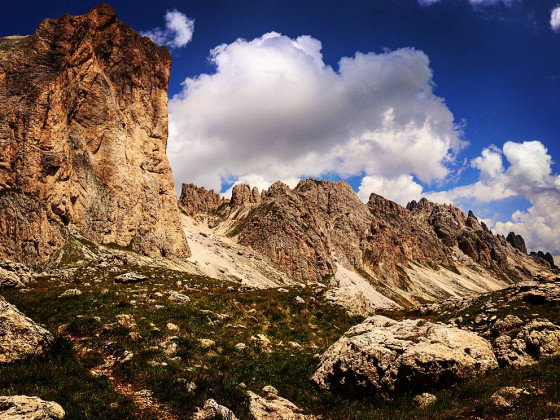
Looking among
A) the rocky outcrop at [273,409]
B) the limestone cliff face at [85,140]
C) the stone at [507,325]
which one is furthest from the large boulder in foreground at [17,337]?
the limestone cliff face at [85,140]

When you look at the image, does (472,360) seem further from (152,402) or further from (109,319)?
(109,319)

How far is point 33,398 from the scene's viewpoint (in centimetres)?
845

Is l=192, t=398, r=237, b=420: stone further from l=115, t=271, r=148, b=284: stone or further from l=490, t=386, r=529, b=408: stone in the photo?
l=115, t=271, r=148, b=284: stone

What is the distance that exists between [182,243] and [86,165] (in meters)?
44.4

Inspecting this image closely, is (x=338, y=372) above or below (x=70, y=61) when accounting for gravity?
below

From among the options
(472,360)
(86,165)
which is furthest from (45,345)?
(86,165)

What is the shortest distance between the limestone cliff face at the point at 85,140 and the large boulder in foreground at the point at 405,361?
3047 inches

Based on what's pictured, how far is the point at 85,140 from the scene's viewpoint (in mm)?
96562

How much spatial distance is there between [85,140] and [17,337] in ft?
334

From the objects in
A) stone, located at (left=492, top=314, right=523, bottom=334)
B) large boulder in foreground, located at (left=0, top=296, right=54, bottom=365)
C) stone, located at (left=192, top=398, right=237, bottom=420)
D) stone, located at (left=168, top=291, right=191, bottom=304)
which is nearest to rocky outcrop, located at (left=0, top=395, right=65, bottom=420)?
stone, located at (left=192, top=398, right=237, bottom=420)

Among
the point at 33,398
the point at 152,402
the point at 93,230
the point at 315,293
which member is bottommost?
the point at 152,402

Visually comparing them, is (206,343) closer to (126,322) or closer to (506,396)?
(126,322)

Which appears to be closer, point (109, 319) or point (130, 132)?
point (109, 319)

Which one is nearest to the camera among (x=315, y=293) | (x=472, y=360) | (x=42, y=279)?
(x=472, y=360)
